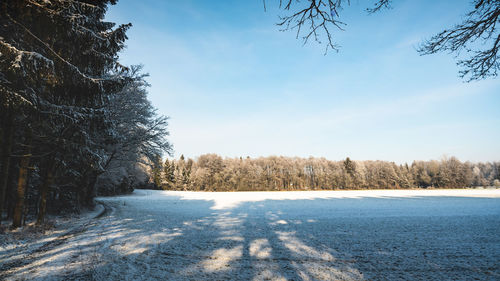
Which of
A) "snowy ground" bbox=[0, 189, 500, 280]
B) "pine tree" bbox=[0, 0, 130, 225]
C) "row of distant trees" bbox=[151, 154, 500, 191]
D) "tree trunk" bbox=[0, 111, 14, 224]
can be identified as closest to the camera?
"snowy ground" bbox=[0, 189, 500, 280]

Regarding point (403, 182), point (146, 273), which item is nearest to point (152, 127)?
point (146, 273)

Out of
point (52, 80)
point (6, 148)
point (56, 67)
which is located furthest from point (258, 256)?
point (6, 148)

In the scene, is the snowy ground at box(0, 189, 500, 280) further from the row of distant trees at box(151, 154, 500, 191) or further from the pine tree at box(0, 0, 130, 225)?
the row of distant trees at box(151, 154, 500, 191)

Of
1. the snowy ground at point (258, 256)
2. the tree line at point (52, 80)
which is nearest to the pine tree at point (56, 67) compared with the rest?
the tree line at point (52, 80)

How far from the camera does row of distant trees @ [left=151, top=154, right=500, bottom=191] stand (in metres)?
62.7

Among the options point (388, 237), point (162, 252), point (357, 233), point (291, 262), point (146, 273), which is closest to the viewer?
point (146, 273)

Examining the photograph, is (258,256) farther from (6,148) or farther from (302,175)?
(302,175)

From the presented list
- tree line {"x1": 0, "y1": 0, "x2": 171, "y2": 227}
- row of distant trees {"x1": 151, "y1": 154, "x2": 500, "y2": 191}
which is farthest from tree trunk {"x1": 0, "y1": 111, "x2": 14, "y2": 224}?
row of distant trees {"x1": 151, "y1": 154, "x2": 500, "y2": 191}

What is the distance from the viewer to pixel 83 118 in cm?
671

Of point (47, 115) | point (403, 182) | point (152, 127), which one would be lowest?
point (403, 182)

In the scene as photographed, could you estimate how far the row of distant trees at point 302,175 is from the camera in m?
62.7

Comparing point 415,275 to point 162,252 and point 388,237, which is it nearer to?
point 388,237

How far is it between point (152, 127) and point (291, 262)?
14499 mm

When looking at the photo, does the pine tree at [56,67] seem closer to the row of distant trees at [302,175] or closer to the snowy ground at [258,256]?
the snowy ground at [258,256]
